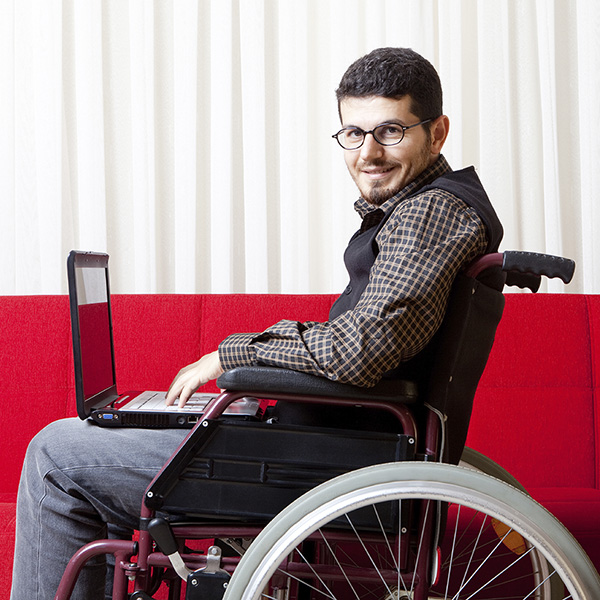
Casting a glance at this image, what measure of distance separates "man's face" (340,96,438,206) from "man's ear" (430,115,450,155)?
0.7 inches

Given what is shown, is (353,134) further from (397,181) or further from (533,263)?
(533,263)

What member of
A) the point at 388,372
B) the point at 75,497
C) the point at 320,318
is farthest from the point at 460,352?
the point at 320,318

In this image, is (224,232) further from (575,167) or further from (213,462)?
(213,462)

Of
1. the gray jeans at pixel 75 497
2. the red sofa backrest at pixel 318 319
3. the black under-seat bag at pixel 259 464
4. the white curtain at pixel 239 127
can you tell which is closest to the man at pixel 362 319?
the gray jeans at pixel 75 497

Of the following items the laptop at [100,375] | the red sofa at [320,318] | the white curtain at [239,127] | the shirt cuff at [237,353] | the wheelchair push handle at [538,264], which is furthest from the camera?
the white curtain at [239,127]

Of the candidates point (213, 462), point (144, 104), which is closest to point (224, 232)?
point (144, 104)

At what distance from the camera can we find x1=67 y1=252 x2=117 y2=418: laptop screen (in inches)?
51.1

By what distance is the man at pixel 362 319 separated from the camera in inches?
41.5

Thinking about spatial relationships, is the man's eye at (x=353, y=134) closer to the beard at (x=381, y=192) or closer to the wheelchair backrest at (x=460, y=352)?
the beard at (x=381, y=192)

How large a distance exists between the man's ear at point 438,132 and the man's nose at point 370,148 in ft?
0.37

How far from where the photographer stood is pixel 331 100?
2.53 metres

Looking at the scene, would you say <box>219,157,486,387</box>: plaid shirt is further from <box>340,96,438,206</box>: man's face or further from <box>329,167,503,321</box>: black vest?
<box>340,96,438,206</box>: man's face

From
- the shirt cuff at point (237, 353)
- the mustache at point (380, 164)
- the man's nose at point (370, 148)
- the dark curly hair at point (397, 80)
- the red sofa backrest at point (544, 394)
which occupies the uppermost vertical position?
the dark curly hair at point (397, 80)

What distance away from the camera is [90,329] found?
1.45 metres
